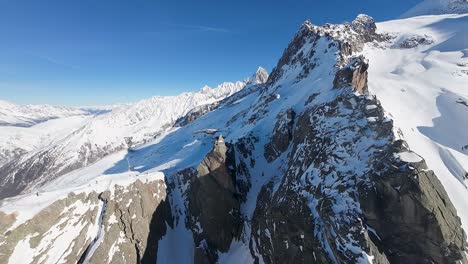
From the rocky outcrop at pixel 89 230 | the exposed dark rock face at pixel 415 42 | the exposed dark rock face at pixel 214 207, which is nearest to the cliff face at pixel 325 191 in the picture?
the exposed dark rock face at pixel 214 207

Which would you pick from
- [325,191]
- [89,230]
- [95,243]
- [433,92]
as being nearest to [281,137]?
[325,191]

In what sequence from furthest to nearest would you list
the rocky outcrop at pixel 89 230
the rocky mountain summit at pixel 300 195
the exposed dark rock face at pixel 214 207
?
the exposed dark rock face at pixel 214 207
the rocky outcrop at pixel 89 230
the rocky mountain summit at pixel 300 195

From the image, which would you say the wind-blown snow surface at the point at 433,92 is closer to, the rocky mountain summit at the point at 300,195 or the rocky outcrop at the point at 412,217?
the rocky mountain summit at the point at 300,195

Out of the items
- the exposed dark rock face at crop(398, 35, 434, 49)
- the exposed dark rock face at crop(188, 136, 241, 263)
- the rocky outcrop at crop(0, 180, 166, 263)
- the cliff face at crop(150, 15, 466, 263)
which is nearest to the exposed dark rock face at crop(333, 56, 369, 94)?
the cliff face at crop(150, 15, 466, 263)

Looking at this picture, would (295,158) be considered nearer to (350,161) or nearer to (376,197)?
(350,161)

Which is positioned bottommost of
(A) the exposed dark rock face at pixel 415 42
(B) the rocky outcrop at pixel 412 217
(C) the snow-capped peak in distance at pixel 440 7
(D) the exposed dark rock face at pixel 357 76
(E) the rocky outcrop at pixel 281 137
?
(B) the rocky outcrop at pixel 412 217

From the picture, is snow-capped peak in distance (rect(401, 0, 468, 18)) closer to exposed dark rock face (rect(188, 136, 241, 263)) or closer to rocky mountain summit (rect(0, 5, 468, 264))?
rocky mountain summit (rect(0, 5, 468, 264))
